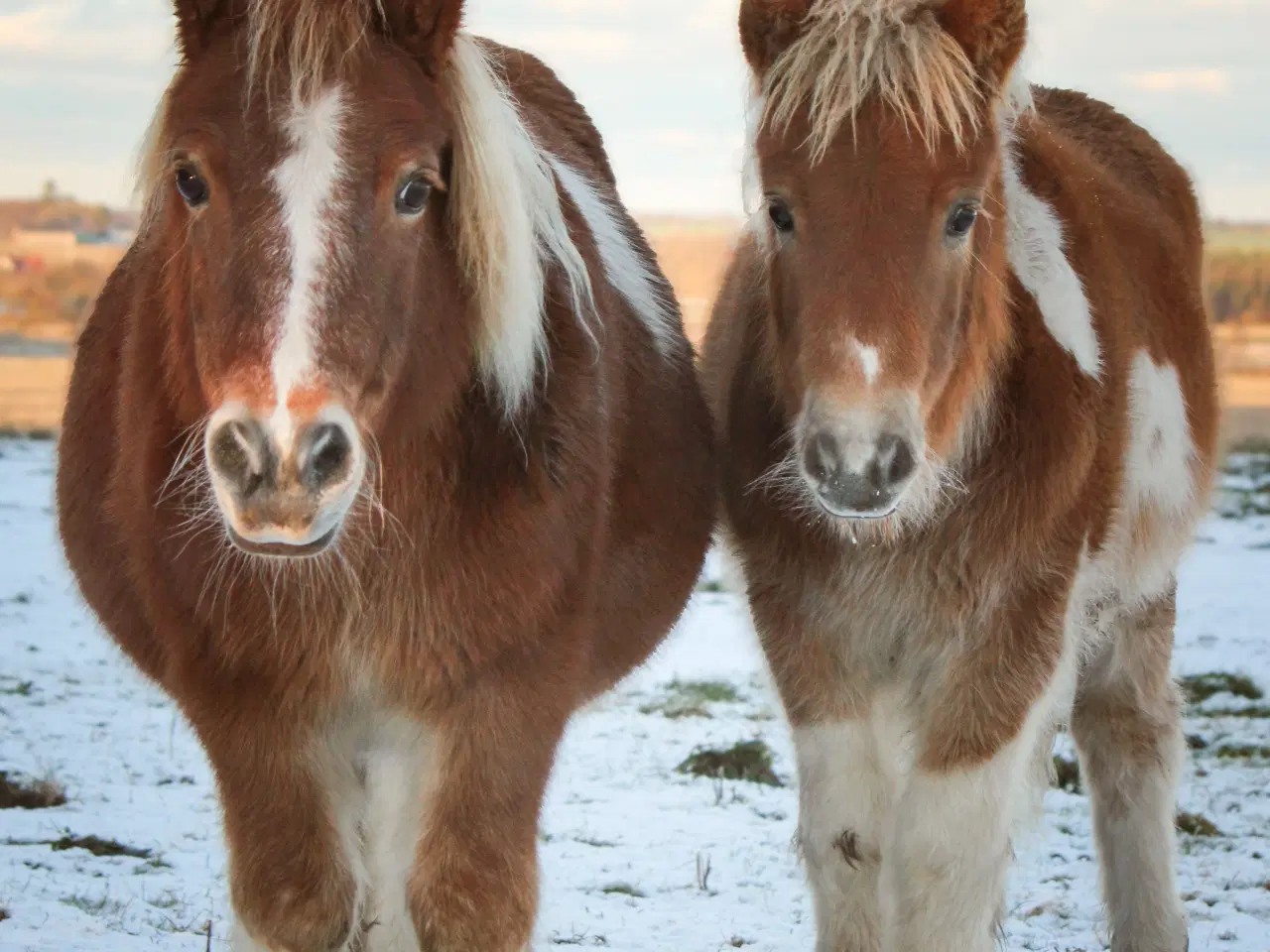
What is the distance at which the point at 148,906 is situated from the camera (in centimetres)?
446

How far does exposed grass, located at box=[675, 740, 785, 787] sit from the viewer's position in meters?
6.30

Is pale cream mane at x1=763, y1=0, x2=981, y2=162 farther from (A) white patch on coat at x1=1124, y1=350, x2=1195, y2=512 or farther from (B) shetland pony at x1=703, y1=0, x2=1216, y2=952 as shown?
(A) white patch on coat at x1=1124, y1=350, x2=1195, y2=512

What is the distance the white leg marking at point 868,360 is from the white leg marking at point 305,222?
1121 mm

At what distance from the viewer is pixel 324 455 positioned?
2.39m

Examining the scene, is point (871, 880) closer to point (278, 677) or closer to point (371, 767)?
point (371, 767)

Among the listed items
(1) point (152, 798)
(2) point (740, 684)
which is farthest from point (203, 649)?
(2) point (740, 684)

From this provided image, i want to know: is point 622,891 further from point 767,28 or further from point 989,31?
point 989,31

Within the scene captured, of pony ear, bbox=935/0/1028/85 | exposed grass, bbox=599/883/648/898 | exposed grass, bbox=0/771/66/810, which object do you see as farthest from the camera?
exposed grass, bbox=0/771/66/810

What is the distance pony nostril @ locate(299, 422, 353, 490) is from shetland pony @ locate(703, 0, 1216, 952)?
41.3 inches

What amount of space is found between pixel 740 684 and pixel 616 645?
4.61 meters

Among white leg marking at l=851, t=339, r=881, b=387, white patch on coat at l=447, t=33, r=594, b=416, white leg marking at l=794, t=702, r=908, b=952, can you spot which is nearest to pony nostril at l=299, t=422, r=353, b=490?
white patch on coat at l=447, t=33, r=594, b=416

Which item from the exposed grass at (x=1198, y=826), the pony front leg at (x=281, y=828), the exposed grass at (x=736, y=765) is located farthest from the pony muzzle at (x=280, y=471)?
the exposed grass at (x=1198, y=826)

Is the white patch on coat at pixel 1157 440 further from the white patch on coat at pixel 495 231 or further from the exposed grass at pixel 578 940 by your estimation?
the exposed grass at pixel 578 940

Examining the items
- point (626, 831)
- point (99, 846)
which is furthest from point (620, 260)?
point (99, 846)
